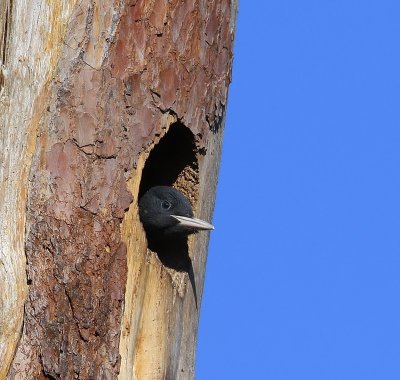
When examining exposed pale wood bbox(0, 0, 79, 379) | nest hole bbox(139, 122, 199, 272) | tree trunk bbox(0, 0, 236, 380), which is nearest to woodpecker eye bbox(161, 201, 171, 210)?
nest hole bbox(139, 122, 199, 272)

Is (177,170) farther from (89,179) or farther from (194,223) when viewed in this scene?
(89,179)

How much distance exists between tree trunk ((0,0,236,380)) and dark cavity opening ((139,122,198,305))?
12cm

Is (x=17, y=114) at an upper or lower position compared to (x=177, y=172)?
upper

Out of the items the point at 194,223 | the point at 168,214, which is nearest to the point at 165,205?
the point at 168,214

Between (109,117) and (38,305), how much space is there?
95 centimetres

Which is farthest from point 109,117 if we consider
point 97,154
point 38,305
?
point 38,305

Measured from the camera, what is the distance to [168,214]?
687cm

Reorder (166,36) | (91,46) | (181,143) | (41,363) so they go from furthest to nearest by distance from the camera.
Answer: (181,143)
(166,36)
(91,46)
(41,363)

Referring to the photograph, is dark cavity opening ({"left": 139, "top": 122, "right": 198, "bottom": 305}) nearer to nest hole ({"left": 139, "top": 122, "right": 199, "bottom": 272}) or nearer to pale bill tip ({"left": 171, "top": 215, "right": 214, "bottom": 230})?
nest hole ({"left": 139, "top": 122, "right": 199, "bottom": 272})

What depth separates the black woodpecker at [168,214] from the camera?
6608 mm

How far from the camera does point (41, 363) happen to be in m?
5.29

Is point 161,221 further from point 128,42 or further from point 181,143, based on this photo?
point 128,42

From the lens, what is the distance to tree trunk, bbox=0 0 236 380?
17.5 feet

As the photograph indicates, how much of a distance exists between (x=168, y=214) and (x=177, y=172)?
0.78 ft
